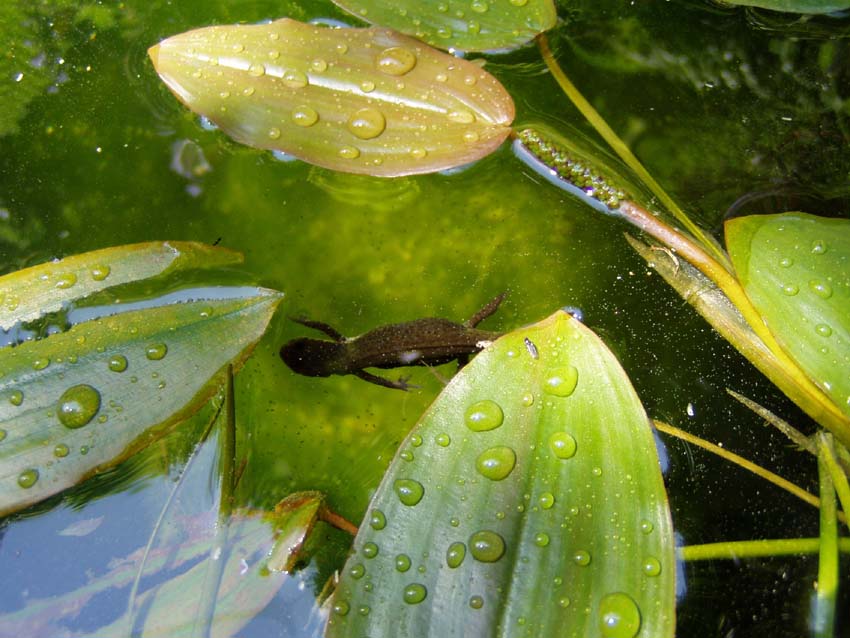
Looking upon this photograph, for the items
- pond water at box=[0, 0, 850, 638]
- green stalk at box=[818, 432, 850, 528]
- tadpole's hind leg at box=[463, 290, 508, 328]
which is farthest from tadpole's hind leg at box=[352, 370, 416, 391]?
green stalk at box=[818, 432, 850, 528]

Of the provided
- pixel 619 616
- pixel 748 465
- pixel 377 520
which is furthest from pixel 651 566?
pixel 748 465

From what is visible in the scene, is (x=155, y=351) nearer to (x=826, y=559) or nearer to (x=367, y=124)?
(x=367, y=124)

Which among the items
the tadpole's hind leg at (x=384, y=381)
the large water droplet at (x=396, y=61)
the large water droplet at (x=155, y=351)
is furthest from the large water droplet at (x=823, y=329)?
the large water droplet at (x=155, y=351)

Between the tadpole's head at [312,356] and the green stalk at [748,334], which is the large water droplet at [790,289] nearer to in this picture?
the green stalk at [748,334]

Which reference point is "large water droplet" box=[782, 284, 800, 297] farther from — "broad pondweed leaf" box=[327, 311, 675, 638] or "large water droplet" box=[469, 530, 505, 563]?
"large water droplet" box=[469, 530, 505, 563]

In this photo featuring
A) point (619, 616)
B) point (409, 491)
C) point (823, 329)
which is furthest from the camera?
point (823, 329)

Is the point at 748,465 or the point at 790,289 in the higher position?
the point at 790,289

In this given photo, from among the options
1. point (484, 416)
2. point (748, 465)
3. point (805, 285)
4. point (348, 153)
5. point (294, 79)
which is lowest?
point (748, 465)
